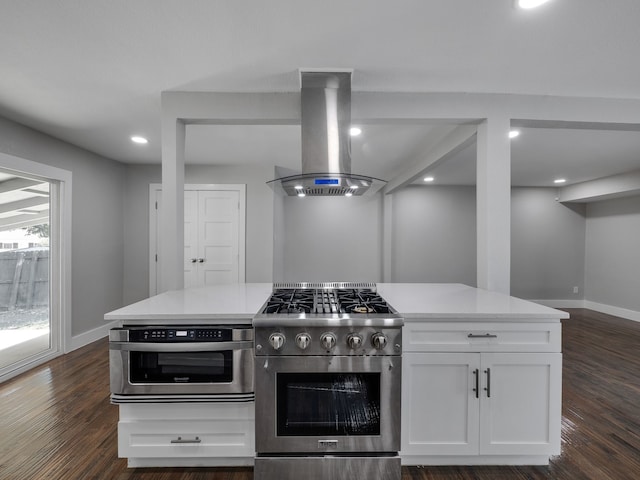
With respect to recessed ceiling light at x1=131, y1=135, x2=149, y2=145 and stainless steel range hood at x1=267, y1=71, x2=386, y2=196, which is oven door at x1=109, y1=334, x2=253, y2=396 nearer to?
stainless steel range hood at x1=267, y1=71, x2=386, y2=196

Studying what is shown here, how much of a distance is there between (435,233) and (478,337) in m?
4.80

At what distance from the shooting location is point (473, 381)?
168 centimetres

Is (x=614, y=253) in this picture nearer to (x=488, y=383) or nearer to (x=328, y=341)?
(x=488, y=383)

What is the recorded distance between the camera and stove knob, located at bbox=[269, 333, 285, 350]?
1.56 meters

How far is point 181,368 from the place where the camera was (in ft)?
5.41

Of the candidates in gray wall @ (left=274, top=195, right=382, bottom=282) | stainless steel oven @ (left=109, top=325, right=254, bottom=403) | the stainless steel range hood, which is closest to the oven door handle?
stainless steel oven @ (left=109, top=325, right=254, bottom=403)

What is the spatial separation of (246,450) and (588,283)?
24.0ft

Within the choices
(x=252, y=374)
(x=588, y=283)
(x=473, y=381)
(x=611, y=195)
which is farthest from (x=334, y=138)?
(x=588, y=283)

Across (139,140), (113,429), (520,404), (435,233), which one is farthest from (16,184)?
(435,233)

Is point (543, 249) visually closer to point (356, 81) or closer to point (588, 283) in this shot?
point (588, 283)

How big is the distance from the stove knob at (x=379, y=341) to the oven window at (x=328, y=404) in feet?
0.54

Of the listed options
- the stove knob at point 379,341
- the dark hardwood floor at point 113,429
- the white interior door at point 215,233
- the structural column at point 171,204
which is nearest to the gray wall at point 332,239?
the white interior door at point 215,233

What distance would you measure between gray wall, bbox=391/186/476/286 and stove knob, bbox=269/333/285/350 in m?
4.92

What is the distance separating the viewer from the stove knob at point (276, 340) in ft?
Result: 5.11
